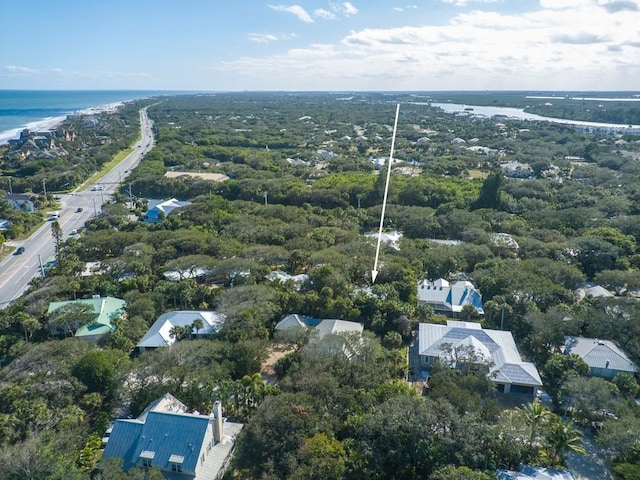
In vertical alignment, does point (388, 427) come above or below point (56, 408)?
above

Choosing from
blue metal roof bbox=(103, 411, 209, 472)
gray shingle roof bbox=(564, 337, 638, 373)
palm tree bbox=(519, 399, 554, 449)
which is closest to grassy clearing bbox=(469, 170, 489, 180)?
gray shingle roof bbox=(564, 337, 638, 373)

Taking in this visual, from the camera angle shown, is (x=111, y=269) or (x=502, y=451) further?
(x=111, y=269)

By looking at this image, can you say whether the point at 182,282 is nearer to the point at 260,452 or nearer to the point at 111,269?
the point at 111,269

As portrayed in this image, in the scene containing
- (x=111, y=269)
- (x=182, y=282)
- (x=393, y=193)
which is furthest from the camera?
(x=393, y=193)

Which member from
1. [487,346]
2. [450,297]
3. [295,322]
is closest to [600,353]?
[487,346]

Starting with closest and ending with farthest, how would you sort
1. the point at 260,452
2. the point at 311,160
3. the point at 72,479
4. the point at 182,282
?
the point at 72,479 < the point at 260,452 < the point at 182,282 < the point at 311,160

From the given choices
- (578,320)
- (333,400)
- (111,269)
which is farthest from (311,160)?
(333,400)

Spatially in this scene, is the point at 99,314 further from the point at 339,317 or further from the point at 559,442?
the point at 559,442
